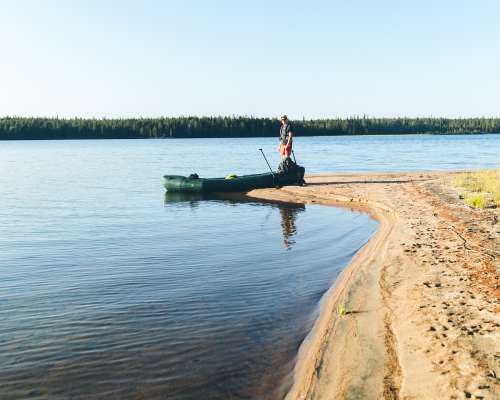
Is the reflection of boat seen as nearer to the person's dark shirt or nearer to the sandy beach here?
the person's dark shirt

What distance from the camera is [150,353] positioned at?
22.8ft

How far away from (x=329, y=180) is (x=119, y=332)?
2079cm

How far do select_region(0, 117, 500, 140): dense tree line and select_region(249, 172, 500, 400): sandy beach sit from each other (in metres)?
112

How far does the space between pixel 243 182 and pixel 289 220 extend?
7.49 meters

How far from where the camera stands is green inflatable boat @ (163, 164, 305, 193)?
2491cm

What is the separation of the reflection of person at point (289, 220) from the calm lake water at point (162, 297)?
2.6 inches

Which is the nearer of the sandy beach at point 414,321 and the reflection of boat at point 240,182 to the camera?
the sandy beach at point 414,321

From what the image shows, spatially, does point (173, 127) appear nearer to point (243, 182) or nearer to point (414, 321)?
point (243, 182)

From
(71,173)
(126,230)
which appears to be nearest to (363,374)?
(126,230)

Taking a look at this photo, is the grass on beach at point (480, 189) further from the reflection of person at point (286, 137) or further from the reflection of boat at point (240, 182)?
the reflection of boat at point (240, 182)

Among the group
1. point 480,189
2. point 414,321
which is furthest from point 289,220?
point 414,321

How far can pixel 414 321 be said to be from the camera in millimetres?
6840

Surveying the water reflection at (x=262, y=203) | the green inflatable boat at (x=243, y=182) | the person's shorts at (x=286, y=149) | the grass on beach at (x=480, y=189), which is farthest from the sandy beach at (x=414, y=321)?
the green inflatable boat at (x=243, y=182)

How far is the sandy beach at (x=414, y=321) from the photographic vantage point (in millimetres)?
5332
